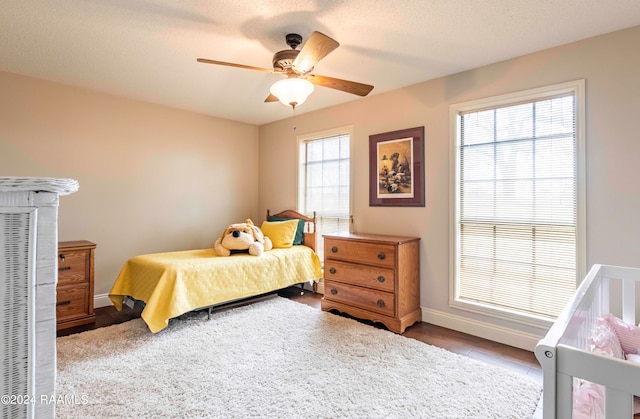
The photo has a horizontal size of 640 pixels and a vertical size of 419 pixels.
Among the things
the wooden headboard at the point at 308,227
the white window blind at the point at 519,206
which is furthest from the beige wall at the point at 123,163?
the white window blind at the point at 519,206

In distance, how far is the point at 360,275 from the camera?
3.22 m

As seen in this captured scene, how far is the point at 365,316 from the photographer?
3.16 m

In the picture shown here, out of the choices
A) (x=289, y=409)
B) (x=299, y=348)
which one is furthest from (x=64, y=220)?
(x=289, y=409)

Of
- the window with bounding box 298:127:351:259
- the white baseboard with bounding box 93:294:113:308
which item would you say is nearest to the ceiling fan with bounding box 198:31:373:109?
the window with bounding box 298:127:351:259

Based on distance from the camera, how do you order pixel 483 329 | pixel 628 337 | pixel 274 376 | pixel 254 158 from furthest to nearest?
pixel 254 158 → pixel 483 329 → pixel 274 376 → pixel 628 337

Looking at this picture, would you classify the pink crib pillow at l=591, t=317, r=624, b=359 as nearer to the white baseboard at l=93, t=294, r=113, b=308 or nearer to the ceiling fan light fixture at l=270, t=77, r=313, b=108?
the ceiling fan light fixture at l=270, t=77, r=313, b=108

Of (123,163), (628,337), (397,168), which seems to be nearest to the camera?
(628,337)

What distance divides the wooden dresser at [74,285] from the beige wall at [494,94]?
2.82 meters

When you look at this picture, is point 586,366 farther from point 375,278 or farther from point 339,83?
point 375,278

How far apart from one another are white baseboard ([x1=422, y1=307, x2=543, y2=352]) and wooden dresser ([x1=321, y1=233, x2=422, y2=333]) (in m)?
0.16

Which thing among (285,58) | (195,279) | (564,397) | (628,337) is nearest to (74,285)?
(195,279)

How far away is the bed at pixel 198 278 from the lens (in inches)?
110

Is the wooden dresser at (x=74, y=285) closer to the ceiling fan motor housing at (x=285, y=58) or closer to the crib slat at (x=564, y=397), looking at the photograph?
the ceiling fan motor housing at (x=285, y=58)

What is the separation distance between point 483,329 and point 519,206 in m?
1.12
